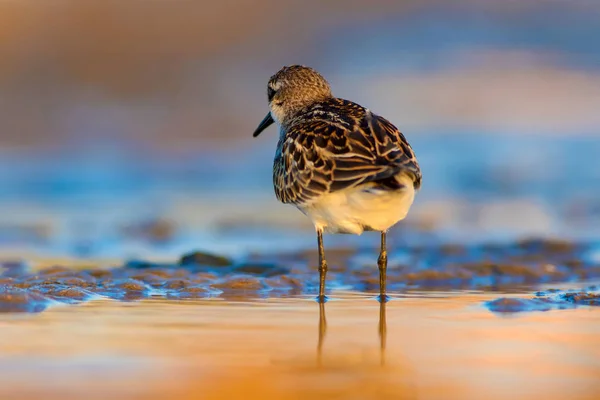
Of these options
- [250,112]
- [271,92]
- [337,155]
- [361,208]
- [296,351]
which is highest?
[250,112]

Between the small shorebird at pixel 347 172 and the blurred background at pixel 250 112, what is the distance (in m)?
1.66

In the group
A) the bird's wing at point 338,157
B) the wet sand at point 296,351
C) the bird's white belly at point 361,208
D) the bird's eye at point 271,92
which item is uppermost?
the bird's eye at point 271,92

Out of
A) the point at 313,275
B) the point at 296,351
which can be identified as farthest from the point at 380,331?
the point at 313,275

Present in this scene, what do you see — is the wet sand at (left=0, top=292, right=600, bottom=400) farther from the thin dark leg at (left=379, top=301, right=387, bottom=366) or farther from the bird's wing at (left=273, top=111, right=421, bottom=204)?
the bird's wing at (left=273, top=111, right=421, bottom=204)

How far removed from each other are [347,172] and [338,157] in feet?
0.48

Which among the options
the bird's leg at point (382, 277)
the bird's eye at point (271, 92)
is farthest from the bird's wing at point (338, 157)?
the bird's eye at point (271, 92)

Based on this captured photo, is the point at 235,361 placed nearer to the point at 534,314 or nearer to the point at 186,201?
the point at 534,314

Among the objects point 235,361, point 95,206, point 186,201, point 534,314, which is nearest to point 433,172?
point 186,201

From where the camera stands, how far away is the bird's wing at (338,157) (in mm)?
5422

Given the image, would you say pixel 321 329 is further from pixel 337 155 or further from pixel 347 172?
pixel 337 155

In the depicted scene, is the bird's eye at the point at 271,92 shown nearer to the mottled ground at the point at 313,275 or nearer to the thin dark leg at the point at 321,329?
the mottled ground at the point at 313,275

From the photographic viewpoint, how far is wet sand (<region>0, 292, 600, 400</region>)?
3705 millimetres

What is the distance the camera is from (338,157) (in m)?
5.57

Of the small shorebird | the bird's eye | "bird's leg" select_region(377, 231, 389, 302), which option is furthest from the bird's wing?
the bird's eye
